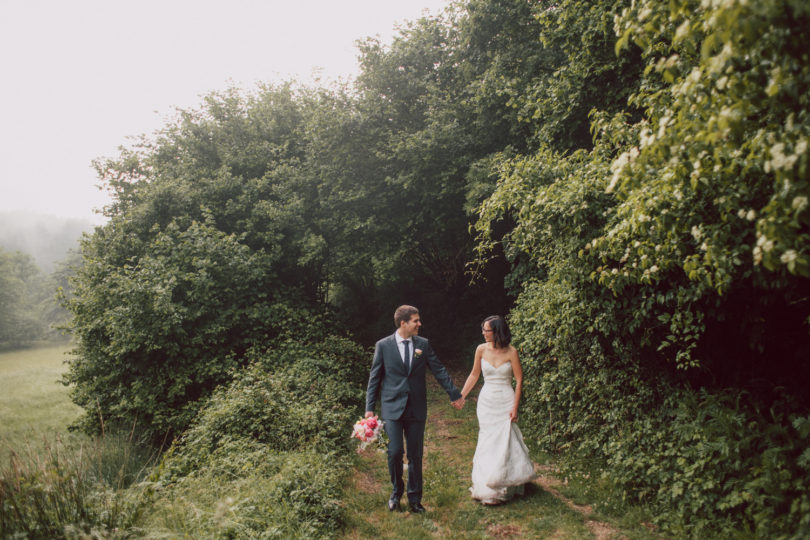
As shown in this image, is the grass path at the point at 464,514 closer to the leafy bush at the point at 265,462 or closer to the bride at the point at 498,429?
the bride at the point at 498,429

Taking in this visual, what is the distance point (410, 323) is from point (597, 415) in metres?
3.22

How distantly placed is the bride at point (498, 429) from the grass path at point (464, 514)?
24cm

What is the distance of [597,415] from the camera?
644 centimetres

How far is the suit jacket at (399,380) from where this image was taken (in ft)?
17.6

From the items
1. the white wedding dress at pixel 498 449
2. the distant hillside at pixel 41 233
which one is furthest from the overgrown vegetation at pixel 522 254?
the distant hillside at pixel 41 233

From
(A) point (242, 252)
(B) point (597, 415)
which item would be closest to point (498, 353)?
(B) point (597, 415)

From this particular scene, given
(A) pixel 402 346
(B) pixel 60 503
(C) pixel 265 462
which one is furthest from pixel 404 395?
(B) pixel 60 503

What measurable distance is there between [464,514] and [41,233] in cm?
14768

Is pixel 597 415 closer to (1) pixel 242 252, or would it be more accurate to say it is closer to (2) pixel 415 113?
(1) pixel 242 252

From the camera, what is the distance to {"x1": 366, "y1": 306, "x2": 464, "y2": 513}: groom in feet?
17.5

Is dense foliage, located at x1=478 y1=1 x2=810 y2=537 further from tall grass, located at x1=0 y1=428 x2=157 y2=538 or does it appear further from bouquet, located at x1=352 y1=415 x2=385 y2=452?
tall grass, located at x1=0 y1=428 x2=157 y2=538

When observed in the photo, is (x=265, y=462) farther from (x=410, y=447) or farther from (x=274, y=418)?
(x=410, y=447)

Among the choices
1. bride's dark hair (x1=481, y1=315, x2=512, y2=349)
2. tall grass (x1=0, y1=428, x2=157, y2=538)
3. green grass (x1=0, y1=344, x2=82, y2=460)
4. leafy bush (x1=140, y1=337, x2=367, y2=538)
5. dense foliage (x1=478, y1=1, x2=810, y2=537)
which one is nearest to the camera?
dense foliage (x1=478, y1=1, x2=810, y2=537)

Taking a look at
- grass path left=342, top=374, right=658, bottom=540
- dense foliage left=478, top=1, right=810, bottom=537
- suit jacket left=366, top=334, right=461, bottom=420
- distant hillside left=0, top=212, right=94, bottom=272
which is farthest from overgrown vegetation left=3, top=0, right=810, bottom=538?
distant hillside left=0, top=212, right=94, bottom=272
